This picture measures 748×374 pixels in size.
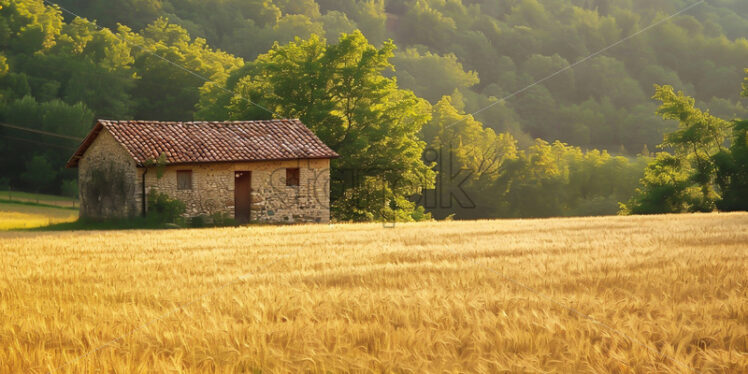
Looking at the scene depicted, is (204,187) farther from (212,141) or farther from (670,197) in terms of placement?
(670,197)

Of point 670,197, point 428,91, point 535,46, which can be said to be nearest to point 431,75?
point 428,91

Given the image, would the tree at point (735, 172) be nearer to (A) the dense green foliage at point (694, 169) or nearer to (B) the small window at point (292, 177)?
(A) the dense green foliage at point (694, 169)

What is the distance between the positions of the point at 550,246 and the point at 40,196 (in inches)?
1879

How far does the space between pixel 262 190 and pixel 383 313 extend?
24981 millimetres

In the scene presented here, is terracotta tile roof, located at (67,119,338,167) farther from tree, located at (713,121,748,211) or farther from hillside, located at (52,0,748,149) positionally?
hillside, located at (52,0,748,149)

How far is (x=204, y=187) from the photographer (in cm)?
2950

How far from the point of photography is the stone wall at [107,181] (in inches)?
1129

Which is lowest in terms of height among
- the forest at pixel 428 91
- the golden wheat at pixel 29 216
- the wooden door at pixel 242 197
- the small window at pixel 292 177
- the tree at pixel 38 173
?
the golden wheat at pixel 29 216

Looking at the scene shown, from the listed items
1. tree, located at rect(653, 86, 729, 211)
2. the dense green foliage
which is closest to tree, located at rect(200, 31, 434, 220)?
the dense green foliage

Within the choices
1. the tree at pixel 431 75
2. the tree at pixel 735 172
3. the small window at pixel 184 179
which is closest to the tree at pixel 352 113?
the small window at pixel 184 179

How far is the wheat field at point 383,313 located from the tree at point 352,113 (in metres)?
26.5

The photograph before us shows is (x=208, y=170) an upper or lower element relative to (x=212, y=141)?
lower

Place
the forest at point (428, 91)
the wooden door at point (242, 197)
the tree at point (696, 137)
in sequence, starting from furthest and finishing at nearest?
the tree at point (696, 137) < the forest at point (428, 91) < the wooden door at point (242, 197)

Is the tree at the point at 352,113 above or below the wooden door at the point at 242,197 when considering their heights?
above
